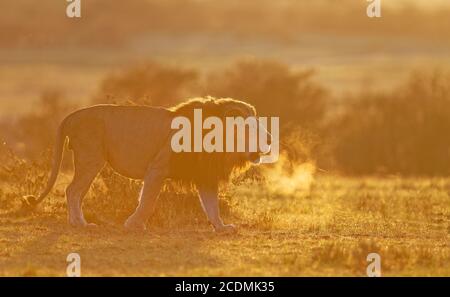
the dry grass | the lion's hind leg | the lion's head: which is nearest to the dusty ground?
the dry grass

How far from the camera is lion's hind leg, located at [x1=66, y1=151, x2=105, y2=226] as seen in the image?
16.2m

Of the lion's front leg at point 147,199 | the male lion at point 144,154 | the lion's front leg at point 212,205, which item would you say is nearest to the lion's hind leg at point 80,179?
the male lion at point 144,154

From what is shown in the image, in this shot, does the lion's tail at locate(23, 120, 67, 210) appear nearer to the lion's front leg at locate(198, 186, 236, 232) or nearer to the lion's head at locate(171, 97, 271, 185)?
the lion's head at locate(171, 97, 271, 185)

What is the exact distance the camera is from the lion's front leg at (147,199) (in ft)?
51.5

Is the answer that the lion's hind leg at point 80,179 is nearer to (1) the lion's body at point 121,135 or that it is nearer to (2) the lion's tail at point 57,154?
(1) the lion's body at point 121,135

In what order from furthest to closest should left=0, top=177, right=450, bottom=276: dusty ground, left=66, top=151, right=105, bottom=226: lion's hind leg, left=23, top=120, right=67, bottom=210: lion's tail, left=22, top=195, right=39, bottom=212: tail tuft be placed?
left=22, top=195, right=39, bottom=212: tail tuft, left=23, top=120, right=67, bottom=210: lion's tail, left=66, top=151, right=105, bottom=226: lion's hind leg, left=0, top=177, right=450, bottom=276: dusty ground

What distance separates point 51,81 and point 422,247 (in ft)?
143

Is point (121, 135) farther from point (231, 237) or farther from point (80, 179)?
point (231, 237)

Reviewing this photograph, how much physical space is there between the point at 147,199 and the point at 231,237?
118 centimetres

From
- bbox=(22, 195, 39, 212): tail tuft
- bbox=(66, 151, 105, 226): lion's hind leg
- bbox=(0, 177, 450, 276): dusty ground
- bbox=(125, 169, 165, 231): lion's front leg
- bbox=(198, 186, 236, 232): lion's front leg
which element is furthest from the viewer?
Answer: bbox=(22, 195, 39, 212): tail tuft

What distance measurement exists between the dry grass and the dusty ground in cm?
1

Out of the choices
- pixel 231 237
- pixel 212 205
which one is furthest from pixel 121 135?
pixel 231 237

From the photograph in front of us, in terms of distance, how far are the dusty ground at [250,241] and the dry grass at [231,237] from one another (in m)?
0.01
